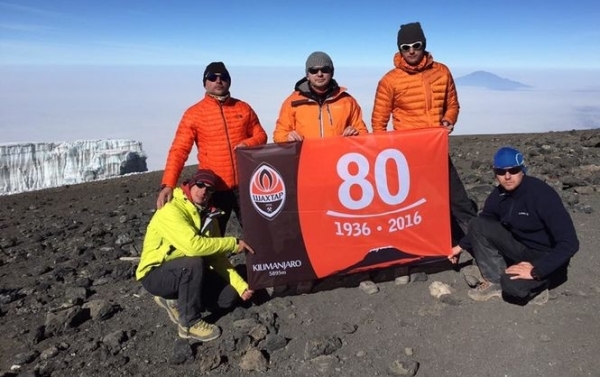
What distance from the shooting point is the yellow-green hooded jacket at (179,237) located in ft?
14.4

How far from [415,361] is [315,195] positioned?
1848 millimetres

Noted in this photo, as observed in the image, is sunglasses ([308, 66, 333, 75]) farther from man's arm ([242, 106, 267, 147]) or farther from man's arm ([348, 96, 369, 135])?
man's arm ([242, 106, 267, 147])

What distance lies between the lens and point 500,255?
485cm

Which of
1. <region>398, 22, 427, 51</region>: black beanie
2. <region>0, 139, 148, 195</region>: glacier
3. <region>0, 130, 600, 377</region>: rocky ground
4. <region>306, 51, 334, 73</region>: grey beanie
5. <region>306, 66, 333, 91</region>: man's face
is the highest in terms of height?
<region>398, 22, 427, 51</region>: black beanie

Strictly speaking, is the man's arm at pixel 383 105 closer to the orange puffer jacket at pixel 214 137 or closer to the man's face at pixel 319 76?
the man's face at pixel 319 76

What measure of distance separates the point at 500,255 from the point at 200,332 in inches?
118

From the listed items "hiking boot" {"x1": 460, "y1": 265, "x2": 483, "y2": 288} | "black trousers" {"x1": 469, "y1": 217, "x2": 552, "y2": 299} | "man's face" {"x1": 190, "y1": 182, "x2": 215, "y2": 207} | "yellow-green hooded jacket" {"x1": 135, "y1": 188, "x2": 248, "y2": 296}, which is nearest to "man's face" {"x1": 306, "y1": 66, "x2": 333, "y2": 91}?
"man's face" {"x1": 190, "y1": 182, "x2": 215, "y2": 207}

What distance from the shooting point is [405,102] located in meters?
5.42

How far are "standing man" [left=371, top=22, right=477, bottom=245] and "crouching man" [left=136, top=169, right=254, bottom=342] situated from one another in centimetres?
216

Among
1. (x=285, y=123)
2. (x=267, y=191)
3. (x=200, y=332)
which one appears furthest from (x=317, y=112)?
(x=200, y=332)

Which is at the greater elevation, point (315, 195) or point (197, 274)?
point (315, 195)

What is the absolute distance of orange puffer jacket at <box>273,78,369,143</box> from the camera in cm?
506

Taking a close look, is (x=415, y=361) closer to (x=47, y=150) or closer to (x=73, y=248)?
(x=73, y=248)

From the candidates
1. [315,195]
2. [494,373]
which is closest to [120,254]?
[315,195]
